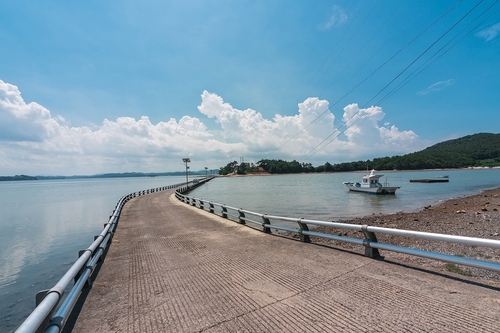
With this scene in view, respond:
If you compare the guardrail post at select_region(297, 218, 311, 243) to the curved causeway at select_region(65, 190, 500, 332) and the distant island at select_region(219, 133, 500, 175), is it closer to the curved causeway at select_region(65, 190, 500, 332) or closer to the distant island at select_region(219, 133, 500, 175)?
the curved causeway at select_region(65, 190, 500, 332)

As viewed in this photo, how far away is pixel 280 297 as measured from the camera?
12.7 ft

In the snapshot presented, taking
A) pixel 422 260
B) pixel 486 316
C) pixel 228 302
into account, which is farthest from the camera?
pixel 422 260

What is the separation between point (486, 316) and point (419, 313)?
28.5 inches

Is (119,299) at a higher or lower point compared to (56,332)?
lower

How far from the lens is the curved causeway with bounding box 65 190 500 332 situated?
10.2 feet

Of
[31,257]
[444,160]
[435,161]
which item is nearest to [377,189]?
[31,257]

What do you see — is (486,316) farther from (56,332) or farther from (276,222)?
(276,222)

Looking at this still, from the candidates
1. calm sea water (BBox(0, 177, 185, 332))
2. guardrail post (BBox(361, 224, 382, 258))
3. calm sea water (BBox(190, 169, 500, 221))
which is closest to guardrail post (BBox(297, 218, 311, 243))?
guardrail post (BBox(361, 224, 382, 258))

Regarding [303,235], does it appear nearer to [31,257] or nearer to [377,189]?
[31,257]

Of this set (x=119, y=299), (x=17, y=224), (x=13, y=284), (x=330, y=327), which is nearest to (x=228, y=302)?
(x=330, y=327)

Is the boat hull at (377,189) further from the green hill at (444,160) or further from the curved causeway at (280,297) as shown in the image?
the green hill at (444,160)

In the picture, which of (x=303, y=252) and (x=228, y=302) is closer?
(x=228, y=302)

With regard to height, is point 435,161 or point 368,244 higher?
point 435,161

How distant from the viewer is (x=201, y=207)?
18516mm
